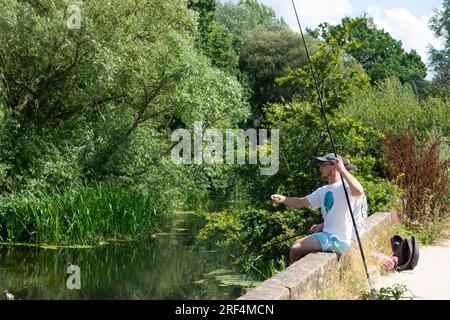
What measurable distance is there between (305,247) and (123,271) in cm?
679

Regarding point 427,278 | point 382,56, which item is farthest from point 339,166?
point 382,56

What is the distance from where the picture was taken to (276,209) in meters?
12.0

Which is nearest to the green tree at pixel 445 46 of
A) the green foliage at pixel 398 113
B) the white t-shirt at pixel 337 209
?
the green foliage at pixel 398 113

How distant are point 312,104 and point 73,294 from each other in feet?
16.1

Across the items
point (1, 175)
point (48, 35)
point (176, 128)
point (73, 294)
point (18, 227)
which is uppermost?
point (48, 35)

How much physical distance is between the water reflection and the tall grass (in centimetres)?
40

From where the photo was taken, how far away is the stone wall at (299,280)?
5723 millimetres

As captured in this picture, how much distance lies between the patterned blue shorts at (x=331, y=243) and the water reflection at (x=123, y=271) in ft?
11.3

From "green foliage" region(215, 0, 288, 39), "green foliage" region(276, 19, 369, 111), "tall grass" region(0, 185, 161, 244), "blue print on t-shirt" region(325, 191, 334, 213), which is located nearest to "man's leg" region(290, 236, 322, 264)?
"blue print on t-shirt" region(325, 191, 334, 213)

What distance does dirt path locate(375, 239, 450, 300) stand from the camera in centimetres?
738

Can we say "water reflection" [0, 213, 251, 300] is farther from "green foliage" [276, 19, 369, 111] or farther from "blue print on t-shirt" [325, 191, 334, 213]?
"blue print on t-shirt" [325, 191, 334, 213]

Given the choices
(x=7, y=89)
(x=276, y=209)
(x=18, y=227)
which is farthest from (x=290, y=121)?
(x=7, y=89)

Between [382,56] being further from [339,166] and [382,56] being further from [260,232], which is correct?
[339,166]
